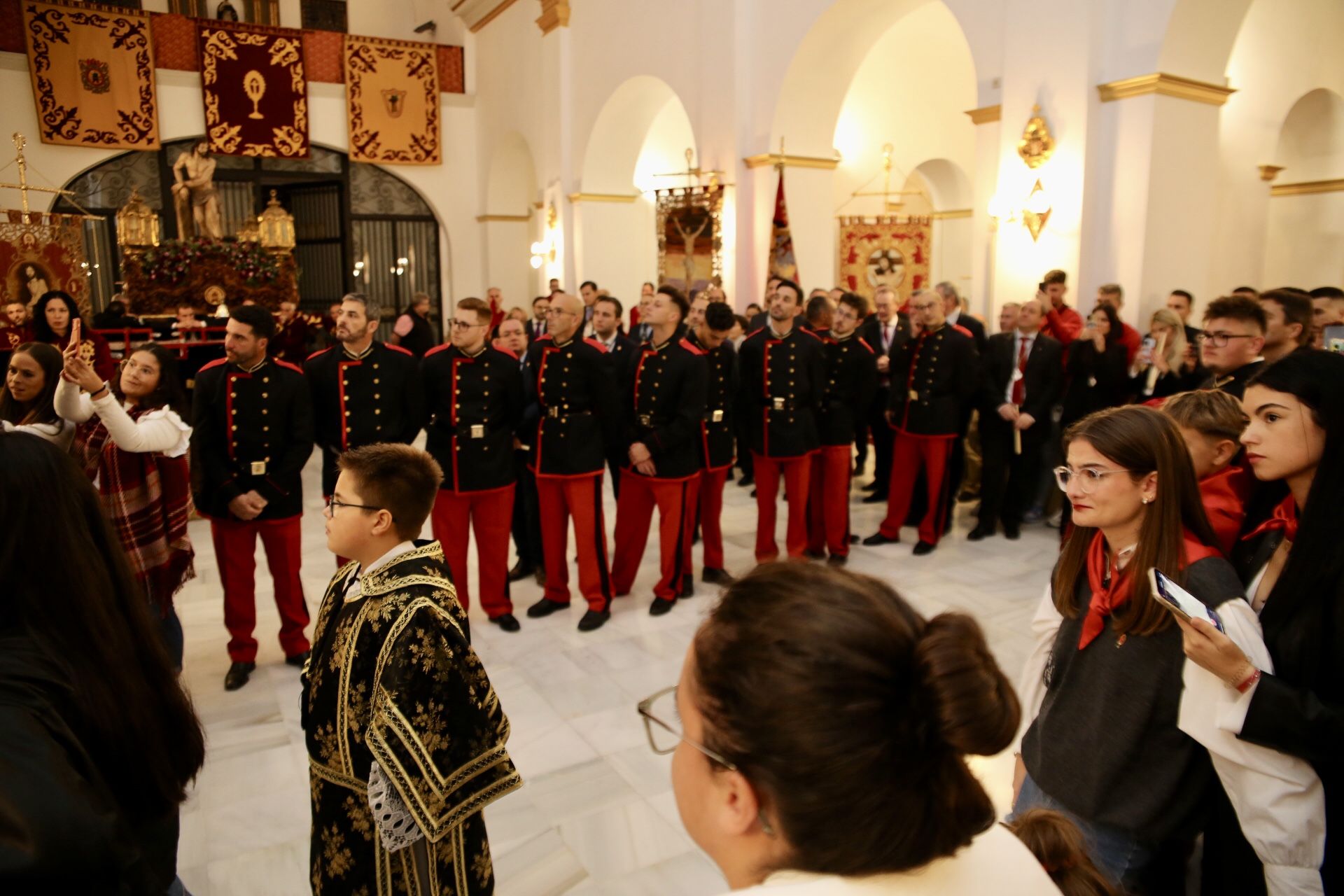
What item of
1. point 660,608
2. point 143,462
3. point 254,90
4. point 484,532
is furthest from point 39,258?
point 660,608

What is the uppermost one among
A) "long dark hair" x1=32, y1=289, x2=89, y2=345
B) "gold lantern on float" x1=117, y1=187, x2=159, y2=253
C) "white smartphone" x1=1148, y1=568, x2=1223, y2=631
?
"gold lantern on float" x1=117, y1=187, x2=159, y2=253

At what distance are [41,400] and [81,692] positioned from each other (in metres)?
2.56

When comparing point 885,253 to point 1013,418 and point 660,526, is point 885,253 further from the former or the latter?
point 660,526

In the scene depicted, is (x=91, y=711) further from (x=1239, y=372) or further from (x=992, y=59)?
(x=992, y=59)

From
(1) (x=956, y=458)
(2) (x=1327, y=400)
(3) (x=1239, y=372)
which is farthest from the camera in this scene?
(1) (x=956, y=458)

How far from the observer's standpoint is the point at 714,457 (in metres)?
5.16

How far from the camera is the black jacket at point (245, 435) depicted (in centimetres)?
391

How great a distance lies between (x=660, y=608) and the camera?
490cm

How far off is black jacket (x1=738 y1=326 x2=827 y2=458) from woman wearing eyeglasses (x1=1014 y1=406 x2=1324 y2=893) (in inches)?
132

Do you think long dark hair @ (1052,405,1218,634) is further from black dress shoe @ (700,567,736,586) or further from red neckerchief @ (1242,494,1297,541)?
black dress shoe @ (700,567,736,586)

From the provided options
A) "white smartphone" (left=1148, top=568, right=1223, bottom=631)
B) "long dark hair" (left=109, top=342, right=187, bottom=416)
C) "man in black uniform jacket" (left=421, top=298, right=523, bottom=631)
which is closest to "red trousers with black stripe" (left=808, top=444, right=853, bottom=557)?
"man in black uniform jacket" (left=421, top=298, right=523, bottom=631)

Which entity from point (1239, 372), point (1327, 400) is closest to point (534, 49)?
point (1239, 372)

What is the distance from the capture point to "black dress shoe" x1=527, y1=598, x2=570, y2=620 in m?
4.86

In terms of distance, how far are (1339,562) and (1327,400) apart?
1.15 ft
